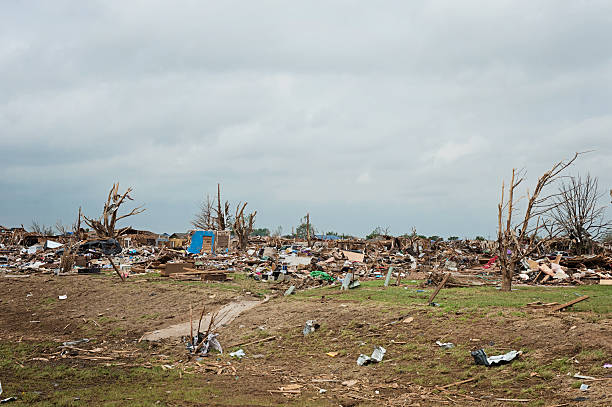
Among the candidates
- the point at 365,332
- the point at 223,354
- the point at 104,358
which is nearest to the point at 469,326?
the point at 365,332

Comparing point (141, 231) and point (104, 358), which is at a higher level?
point (141, 231)

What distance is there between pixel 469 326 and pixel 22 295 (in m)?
15.6

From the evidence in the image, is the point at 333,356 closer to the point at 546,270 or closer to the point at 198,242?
the point at 546,270

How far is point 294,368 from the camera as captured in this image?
934cm

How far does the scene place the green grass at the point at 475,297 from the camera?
10453mm

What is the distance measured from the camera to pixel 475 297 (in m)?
12.7

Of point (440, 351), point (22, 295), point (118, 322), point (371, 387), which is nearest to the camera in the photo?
point (371, 387)

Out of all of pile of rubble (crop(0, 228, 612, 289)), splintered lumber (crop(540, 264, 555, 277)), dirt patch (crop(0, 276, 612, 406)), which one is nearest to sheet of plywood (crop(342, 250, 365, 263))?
pile of rubble (crop(0, 228, 612, 289))

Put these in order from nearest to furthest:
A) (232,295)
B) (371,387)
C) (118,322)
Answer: (371,387) < (118,322) < (232,295)

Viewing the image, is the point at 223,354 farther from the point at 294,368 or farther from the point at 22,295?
the point at 22,295

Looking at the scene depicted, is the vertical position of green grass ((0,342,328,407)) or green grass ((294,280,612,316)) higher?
green grass ((294,280,612,316))

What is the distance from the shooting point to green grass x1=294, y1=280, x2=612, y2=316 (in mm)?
10453

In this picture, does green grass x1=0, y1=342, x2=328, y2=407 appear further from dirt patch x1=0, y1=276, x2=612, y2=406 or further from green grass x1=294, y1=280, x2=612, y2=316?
green grass x1=294, y1=280, x2=612, y2=316

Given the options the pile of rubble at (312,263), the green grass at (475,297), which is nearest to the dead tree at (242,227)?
the pile of rubble at (312,263)
